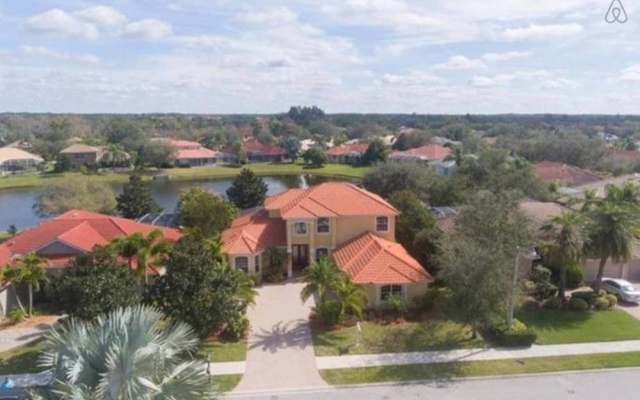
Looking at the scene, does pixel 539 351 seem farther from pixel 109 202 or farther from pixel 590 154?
pixel 590 154

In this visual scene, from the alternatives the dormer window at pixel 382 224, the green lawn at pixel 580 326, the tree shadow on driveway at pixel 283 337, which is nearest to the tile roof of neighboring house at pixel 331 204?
the dormer window at pixel 382 224

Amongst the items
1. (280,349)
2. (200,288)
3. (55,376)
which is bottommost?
(280,349)

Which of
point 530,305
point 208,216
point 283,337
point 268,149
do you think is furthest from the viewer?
point 268,149

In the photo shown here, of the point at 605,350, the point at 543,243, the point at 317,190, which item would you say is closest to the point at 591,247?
the point at 543,243

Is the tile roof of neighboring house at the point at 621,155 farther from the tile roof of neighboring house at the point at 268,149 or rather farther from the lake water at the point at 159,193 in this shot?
the tile roof of neighboring house at the point at 268,149

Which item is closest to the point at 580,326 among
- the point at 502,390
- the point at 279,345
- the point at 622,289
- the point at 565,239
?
the point at 565,239

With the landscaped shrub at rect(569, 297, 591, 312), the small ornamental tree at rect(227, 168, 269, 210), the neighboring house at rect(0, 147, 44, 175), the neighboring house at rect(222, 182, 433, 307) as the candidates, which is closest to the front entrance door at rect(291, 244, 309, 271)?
the neighboring house at rect(222, 182, 433, 307)

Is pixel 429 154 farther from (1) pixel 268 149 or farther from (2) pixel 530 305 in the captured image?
(2) pixel 530 305
